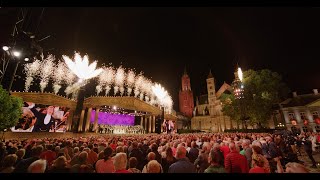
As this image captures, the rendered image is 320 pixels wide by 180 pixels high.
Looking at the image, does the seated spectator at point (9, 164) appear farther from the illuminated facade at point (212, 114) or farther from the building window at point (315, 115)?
the illuminated facade at point (212, 114)

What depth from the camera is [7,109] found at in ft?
41.9

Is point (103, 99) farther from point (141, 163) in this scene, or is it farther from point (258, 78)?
point (258, 78)

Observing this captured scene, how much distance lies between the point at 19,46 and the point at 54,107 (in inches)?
735

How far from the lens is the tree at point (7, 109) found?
12.0m

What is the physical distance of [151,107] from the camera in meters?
35.5

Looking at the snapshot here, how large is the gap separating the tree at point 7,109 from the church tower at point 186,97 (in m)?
73.2

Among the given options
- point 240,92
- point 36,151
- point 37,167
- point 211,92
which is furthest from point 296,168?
point 211,92

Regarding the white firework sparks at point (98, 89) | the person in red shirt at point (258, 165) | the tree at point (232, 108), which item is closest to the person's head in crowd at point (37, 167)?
the person in red shirt at point (258, 165)

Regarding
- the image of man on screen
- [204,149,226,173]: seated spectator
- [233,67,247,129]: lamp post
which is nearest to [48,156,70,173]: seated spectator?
[204,149,226,173]: seated spectator

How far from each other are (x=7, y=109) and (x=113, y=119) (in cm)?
2783

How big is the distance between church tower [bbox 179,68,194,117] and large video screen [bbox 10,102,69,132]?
207 ft

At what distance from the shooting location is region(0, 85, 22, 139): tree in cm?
1200

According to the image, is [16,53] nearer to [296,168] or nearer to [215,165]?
[215,165]
